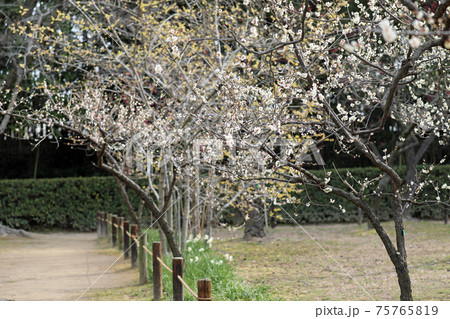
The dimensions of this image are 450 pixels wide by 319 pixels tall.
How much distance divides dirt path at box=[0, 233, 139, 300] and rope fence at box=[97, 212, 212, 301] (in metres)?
0.32

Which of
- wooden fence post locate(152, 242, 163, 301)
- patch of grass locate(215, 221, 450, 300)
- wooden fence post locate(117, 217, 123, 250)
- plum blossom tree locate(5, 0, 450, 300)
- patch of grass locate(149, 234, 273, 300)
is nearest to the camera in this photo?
plum blossom tree locate(5, 0, 450, 300)

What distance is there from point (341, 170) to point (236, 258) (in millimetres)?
6593

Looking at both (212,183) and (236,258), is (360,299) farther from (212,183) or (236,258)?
(236,258)

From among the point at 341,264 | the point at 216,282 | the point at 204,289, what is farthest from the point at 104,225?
the point at 204,289

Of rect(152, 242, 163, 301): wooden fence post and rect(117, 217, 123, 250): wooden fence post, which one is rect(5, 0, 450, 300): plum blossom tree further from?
rect(117, 217, 123, 250): wooden fence post

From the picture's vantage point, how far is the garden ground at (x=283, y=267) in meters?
6.13

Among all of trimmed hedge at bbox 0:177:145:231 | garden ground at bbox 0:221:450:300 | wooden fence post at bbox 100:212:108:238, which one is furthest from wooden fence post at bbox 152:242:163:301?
trimmed hedge at bbox 0:177:145:231

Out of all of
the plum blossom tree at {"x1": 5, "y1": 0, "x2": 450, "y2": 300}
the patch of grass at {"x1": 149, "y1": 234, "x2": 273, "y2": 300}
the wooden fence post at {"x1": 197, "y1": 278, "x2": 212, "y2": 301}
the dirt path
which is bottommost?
the dirt path

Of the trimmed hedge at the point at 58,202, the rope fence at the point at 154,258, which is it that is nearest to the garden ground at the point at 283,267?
the rope fence at the point at 154,258

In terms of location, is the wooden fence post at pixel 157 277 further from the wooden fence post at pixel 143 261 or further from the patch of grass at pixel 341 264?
the patch of grass at pixel 341 264

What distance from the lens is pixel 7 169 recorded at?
16.2m

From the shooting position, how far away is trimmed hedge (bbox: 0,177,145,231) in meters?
13.6

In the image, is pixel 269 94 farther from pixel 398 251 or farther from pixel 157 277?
pixel 157 277
